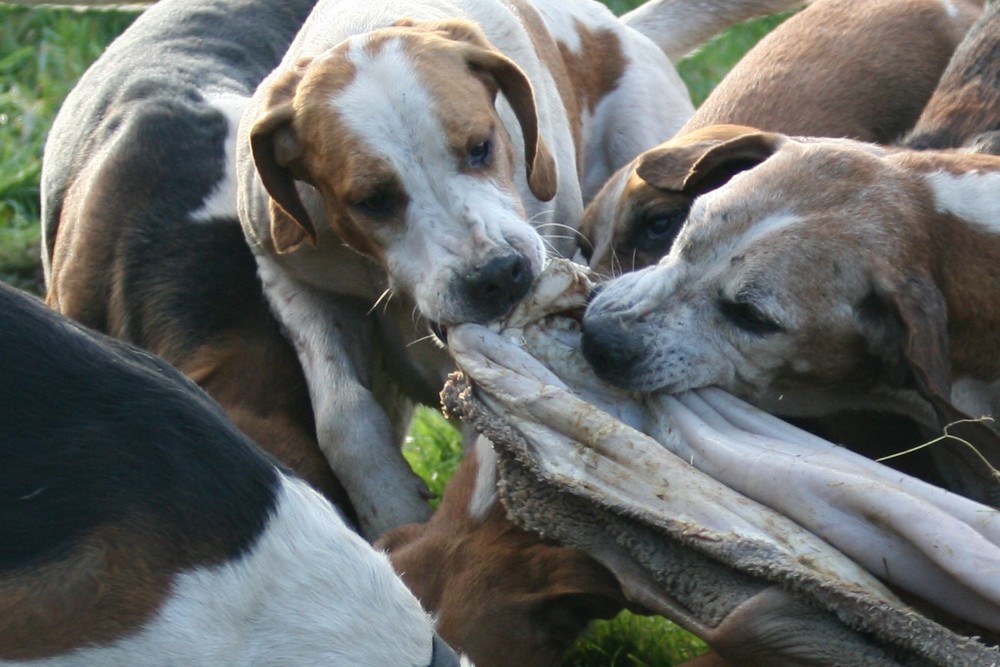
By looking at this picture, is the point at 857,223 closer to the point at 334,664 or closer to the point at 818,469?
the point at 818,469

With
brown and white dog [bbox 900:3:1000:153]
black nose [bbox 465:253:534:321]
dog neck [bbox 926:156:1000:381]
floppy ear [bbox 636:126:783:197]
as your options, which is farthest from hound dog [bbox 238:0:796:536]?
brown and white dog [bbox 900:3:1000:153]

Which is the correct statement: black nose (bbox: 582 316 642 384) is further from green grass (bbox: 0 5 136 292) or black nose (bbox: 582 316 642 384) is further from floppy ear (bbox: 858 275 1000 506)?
green grass (bbox: 0 5 136 292)

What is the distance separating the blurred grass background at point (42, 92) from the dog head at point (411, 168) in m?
1.27

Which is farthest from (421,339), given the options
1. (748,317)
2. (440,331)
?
(748,317)

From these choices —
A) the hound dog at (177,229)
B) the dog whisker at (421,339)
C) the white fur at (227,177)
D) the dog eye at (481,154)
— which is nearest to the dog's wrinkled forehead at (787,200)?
the dog eye at (481,154)

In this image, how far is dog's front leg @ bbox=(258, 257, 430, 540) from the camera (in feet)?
13.2

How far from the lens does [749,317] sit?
3.44m

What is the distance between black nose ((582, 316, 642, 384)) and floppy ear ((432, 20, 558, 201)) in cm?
94

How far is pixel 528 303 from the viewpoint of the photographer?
3.56 meters

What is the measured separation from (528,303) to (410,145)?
21.9 inches

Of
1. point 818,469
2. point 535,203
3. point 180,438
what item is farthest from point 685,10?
point 180,438

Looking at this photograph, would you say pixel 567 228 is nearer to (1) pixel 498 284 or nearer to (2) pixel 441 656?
(1) pixel 498 284

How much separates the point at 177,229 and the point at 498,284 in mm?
1319

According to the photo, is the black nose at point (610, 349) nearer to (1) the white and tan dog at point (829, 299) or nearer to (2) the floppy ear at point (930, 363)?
(1) the white and tan dog at point (829, 299)
